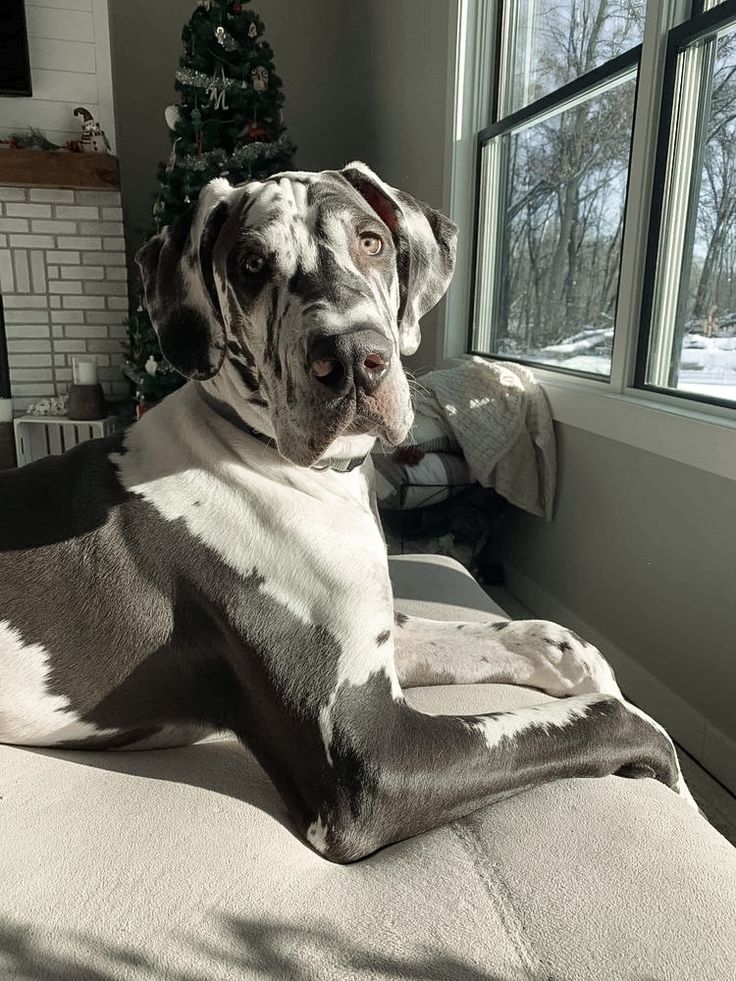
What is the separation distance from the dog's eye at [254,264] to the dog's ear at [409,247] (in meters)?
0.29

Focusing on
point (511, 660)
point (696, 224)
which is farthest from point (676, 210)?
point (511, 660)

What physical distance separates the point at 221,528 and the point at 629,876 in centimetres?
70

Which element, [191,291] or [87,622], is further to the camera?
[191,291]

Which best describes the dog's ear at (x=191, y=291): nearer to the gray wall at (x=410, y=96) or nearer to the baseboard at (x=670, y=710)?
the baseboard at (x=670, y=710)

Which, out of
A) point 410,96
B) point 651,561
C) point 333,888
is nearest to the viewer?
point 333,888

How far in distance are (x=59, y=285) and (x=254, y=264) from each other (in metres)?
4.45

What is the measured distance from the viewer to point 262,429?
126cm

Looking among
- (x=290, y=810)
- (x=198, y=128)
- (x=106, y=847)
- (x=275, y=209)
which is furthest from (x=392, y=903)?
(x=198, y=128)

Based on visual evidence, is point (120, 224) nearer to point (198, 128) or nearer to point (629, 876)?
point (198, 128)

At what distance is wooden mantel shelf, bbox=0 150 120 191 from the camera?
15.9 ft

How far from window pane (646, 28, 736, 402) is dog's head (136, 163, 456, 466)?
1232mm

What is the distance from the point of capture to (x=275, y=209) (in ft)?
4.28

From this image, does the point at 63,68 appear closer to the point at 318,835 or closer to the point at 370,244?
the point at 370,244

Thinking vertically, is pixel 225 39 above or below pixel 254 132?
above
